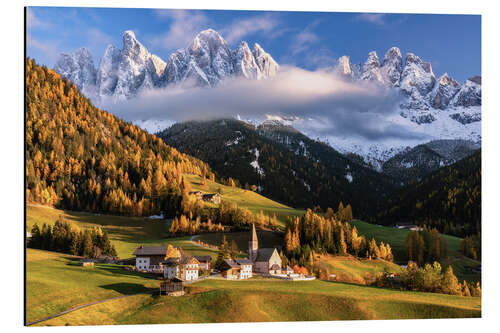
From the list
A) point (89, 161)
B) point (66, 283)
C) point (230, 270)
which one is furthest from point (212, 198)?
point (66, 283)

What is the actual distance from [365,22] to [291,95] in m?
88.7

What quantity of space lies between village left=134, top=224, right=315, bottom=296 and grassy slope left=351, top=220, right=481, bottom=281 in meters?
17.7

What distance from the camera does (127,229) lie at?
56.5 m

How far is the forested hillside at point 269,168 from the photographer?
131 metres

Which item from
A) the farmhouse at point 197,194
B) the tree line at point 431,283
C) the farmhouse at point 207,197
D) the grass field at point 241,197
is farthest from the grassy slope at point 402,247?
the farmhouse at point 197,194

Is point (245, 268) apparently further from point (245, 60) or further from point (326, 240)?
point (245, 60)

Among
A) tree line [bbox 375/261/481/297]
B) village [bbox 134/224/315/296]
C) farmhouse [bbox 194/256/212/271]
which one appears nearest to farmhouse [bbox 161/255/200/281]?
village [bbox 134/224/315/296]

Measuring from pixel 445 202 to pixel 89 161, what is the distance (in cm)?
6678

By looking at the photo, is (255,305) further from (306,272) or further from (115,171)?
(115,171)

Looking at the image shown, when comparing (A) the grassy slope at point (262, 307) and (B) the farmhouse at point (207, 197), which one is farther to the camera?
(B) the farmhouse at point (207, 197)

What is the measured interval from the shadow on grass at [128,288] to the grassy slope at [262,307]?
3.90 feet

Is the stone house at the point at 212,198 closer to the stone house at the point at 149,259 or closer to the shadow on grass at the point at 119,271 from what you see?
the stone house at the point at 149,259

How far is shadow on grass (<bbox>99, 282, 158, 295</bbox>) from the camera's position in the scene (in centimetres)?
3354

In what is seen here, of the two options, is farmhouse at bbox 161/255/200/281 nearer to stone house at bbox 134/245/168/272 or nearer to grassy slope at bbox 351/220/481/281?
stone house at bbox 134/245/168/272
